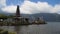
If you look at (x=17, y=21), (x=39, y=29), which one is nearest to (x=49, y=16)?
(x=39, y=29)

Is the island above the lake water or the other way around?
above

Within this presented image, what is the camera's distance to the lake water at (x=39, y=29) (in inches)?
320

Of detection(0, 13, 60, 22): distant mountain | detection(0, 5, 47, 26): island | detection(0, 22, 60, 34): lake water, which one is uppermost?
detection(0, 13, 60, 22): distant mountain

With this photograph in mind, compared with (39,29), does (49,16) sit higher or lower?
higher

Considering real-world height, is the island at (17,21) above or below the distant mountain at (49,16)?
below

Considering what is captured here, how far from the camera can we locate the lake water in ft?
26.7

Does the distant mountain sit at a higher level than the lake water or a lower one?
higher

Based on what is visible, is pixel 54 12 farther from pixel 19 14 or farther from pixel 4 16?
pixel 4 16

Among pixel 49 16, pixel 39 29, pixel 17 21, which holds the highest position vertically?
pixel 49 16

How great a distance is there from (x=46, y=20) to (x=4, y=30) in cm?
157

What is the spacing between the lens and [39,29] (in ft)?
26.7

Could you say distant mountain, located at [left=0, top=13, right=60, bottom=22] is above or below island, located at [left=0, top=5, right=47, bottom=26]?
above

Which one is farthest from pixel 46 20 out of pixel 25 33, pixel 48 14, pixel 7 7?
pixel 7 7

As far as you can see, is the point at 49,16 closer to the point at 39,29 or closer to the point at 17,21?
the point at 39,29
